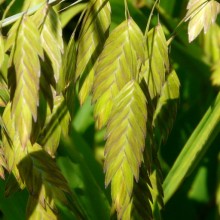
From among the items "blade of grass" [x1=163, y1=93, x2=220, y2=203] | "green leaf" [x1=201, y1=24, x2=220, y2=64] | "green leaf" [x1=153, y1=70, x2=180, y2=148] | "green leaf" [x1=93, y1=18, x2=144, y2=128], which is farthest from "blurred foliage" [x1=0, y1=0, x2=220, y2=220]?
"green leaf" [x1=93, y1=18, x2=144, y2=128]

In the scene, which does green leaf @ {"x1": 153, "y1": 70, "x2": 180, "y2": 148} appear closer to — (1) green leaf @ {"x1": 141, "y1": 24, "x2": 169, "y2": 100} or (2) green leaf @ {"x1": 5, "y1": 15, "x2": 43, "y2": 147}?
(1) green leaf @ {"x1": 141, "y1": 24, "x2": 169, "y2": 100}

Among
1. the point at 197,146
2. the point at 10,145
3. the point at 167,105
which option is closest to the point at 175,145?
the point at 197,146

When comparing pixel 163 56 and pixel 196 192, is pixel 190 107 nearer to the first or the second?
pixel 196 192

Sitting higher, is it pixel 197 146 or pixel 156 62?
pixel 156 62

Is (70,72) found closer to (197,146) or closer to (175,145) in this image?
(197,146)

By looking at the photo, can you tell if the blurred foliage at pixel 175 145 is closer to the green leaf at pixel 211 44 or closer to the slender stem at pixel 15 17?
the green leaf at pixel 211 44

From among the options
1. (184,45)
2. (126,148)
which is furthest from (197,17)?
(184,45)
